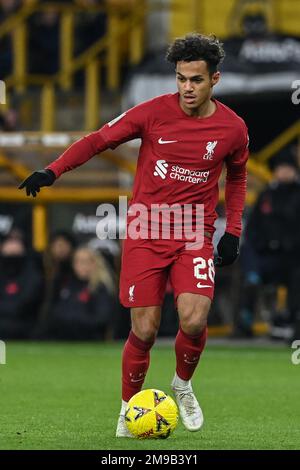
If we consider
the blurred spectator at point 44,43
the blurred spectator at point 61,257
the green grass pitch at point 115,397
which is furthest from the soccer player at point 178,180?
the blurred spectator at point 44,43

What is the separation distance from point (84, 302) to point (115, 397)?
519 centimetres


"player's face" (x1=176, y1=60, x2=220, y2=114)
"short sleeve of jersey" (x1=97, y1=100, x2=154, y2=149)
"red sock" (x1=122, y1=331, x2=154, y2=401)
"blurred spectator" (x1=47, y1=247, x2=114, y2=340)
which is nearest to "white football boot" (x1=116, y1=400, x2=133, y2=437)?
"red sock" (x1=122, y1=331, x2=154, y2=401)

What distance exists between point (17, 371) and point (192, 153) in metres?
4.93

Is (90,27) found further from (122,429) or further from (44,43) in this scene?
(122,429)

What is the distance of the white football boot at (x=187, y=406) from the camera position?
8.49 meters

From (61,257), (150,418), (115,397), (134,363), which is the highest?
(134,363)

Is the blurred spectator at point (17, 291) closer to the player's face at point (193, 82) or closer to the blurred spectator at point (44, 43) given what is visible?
the blurred spectator at point (44, 43)

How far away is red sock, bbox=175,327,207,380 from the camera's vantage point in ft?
27.7

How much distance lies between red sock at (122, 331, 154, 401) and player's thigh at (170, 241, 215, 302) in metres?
0.34

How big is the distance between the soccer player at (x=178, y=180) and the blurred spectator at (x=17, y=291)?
7.72 meters

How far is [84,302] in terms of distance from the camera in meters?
15.9

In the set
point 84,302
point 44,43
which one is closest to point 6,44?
point 44,43

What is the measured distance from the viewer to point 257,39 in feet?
56.0

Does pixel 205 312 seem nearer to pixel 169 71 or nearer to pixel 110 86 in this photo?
pixel 169 71
